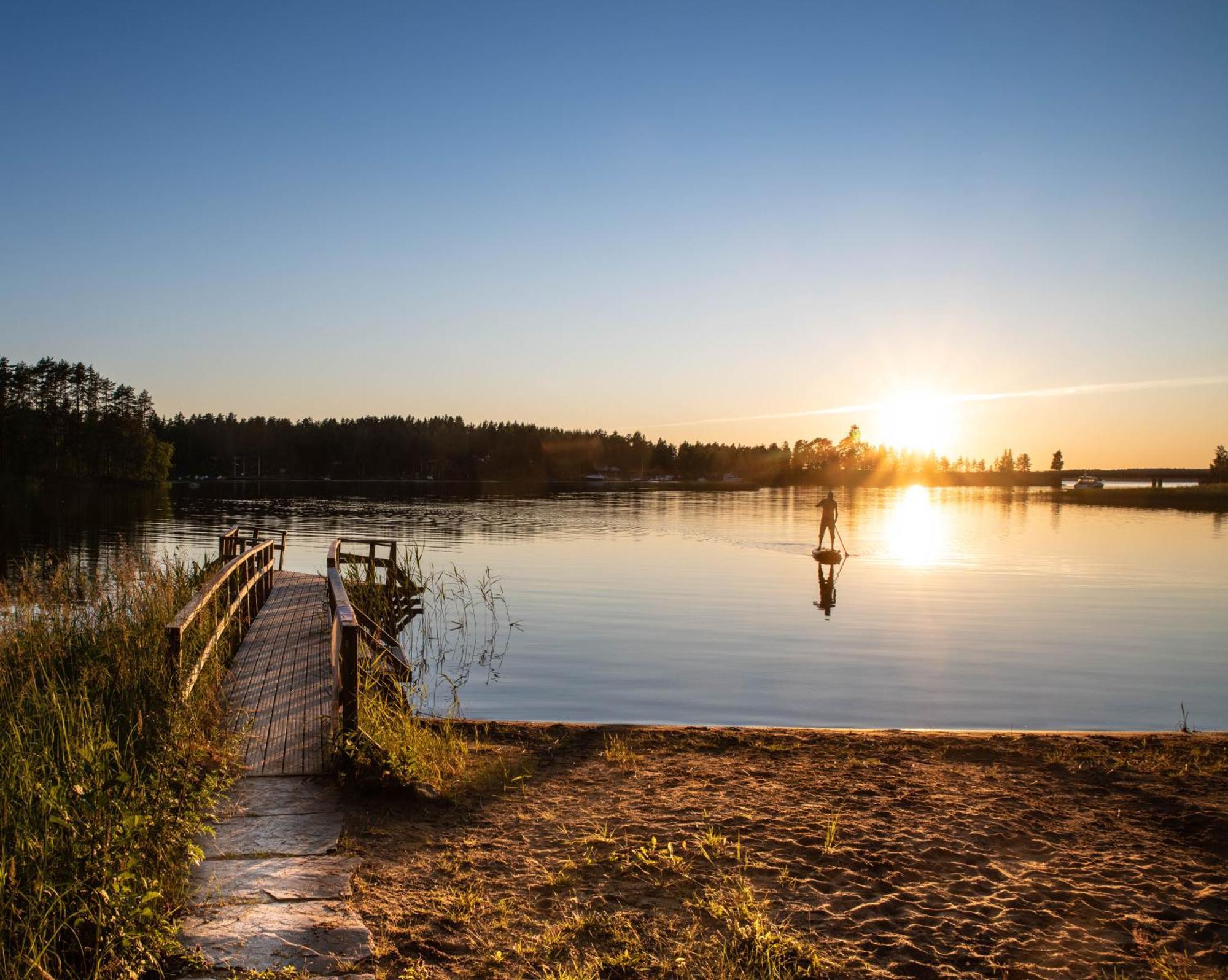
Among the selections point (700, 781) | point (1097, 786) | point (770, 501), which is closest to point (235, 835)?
point (700, 781)

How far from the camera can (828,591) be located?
90.4 ft

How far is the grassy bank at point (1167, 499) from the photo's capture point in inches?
3944

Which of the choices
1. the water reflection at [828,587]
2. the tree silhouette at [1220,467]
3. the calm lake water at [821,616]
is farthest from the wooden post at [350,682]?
the tree silhouette at [1220,467]

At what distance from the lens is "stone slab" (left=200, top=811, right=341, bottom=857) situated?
5988 millimetres

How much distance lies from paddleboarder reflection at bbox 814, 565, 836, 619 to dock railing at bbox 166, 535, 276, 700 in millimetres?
13920

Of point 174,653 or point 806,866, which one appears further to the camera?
point 174,653

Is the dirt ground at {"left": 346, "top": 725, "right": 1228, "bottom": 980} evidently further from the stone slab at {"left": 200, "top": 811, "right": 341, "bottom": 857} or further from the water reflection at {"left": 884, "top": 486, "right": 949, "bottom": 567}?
the water reflection at {"left": 884, "top": 486, "right": 949, "bottom": 567}

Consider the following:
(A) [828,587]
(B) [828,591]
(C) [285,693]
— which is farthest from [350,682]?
(A) [828,587]

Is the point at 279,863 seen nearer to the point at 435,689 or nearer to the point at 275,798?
the point at 275,798

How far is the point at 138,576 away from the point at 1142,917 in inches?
600

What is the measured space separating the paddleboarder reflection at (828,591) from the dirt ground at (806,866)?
47.5ft

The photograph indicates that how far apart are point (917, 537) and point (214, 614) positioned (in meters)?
45.5

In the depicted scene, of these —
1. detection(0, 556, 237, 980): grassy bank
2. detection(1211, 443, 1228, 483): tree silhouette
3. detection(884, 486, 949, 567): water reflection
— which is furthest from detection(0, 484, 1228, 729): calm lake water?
detection(1211, 443, 1228, 483): tree silhouette

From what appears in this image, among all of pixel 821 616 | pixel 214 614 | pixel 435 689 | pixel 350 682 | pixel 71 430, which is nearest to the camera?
pixel 350 682
